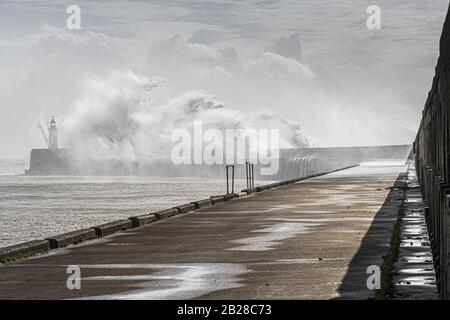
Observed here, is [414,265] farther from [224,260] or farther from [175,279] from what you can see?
[175,279]

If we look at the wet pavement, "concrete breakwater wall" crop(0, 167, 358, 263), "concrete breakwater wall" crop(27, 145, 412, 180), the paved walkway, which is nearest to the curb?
"concrete breakwater wall" crop(0, 167, 358, 263)

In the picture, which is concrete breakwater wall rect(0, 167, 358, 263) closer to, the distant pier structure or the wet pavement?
the wet pavement

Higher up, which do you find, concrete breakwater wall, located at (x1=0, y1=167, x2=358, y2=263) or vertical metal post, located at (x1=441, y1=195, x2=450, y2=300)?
vertical metal post, located at (x1=441, y1=195, x2=450, y2=300)

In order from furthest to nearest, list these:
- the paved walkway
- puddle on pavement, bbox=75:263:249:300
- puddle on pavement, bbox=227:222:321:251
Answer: puddle on pavement, bbox=227:222:321:251, the paved walkway, puddle on pavement, bbox=75:263:249:300

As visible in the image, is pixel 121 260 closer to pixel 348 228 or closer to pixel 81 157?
pixel 348 228

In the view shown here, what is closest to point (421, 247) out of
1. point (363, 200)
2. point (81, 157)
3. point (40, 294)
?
point (40, 294)

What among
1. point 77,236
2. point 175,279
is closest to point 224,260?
point 175,279

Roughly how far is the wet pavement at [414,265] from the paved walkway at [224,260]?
0.95ft

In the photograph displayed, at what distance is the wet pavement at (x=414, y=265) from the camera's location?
873 centimetres

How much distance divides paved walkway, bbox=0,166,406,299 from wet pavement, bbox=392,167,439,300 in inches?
11.4

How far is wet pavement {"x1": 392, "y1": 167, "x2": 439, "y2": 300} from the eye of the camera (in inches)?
344

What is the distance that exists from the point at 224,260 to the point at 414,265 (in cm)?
231

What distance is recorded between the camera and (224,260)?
38.9ft

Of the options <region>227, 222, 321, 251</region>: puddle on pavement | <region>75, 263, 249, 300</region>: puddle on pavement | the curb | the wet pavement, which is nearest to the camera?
the wet pavement
